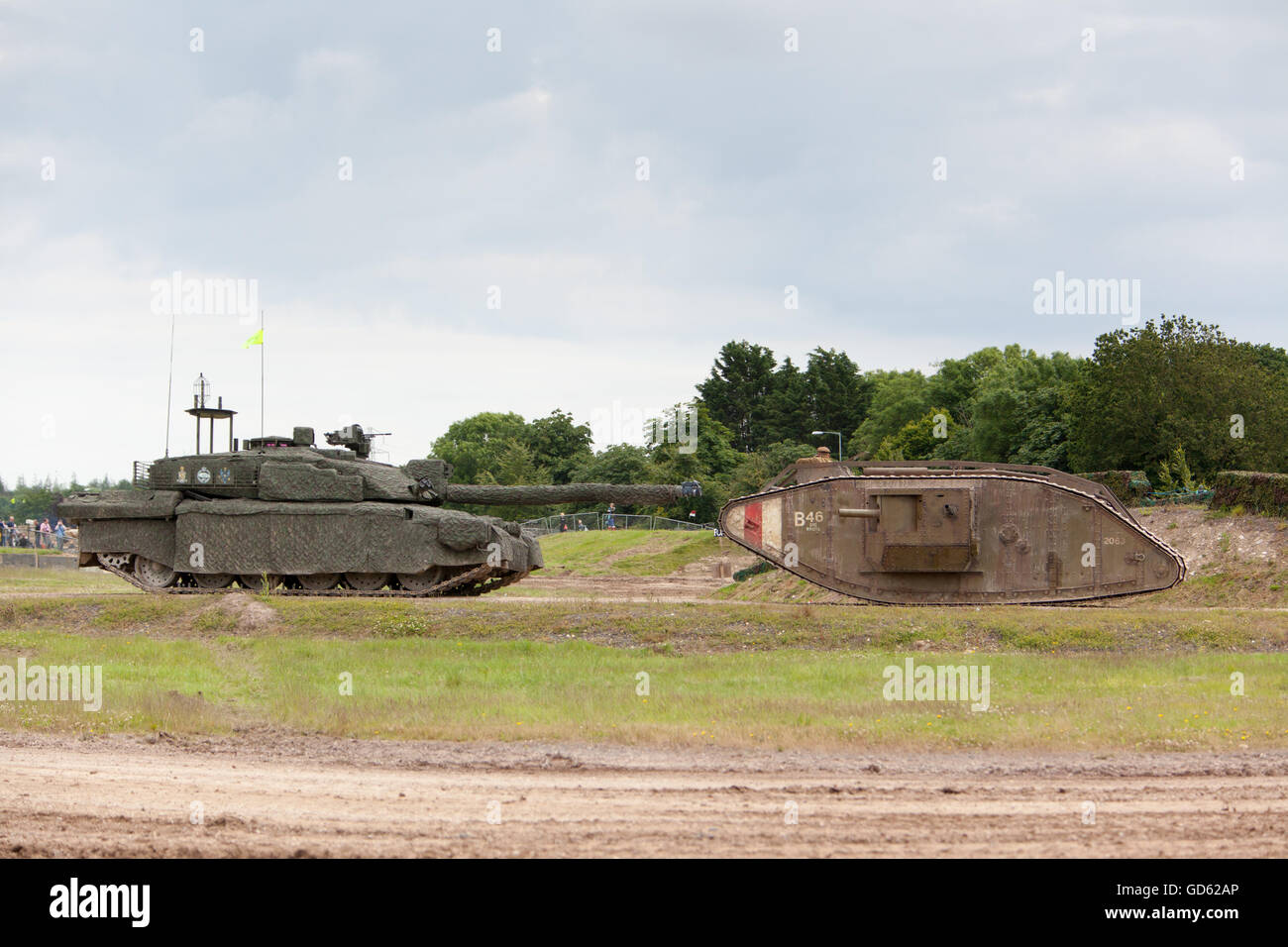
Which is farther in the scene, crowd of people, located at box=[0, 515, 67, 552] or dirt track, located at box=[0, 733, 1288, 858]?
crowd of people, located at box=[0, 515, 67, 552]

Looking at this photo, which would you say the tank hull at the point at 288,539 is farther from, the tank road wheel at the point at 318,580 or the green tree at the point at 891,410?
the green tree at the point at 891,410

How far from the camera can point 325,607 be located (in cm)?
1975

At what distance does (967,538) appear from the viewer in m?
19.8

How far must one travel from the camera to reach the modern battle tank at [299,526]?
77.0 ft

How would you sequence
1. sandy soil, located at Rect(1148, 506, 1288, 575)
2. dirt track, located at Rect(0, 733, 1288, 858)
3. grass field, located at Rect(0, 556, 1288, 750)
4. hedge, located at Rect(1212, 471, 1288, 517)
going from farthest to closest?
hedge, located at Rect(1212, 471, 1288, 517) → sandy soil, located at Rect(1148, 506, 1288, 575) → grass field, located at Rect(0, 556, 1288, 750) → dirt track, located at Rect(0, 733, 1288, 858)

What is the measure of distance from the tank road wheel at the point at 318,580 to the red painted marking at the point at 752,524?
8945 mm

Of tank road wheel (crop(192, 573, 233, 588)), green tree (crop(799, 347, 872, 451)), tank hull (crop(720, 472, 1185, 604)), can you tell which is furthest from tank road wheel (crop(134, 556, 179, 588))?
green tree (crop(799, 347, 872, 451))

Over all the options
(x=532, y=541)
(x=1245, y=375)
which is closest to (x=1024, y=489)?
(x=532, y=541)

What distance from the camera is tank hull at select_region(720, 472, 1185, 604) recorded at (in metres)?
19.6

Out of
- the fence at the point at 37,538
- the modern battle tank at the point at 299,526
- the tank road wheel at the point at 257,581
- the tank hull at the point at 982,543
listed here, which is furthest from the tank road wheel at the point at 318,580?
the fence at the point at 37,538

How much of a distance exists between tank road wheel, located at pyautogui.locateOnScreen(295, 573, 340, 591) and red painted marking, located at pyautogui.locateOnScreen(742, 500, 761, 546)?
8945 millimetres

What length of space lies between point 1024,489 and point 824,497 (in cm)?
351

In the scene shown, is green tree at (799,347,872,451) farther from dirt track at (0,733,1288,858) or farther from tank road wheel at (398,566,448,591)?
dirt track at (0,733,1288,858)
